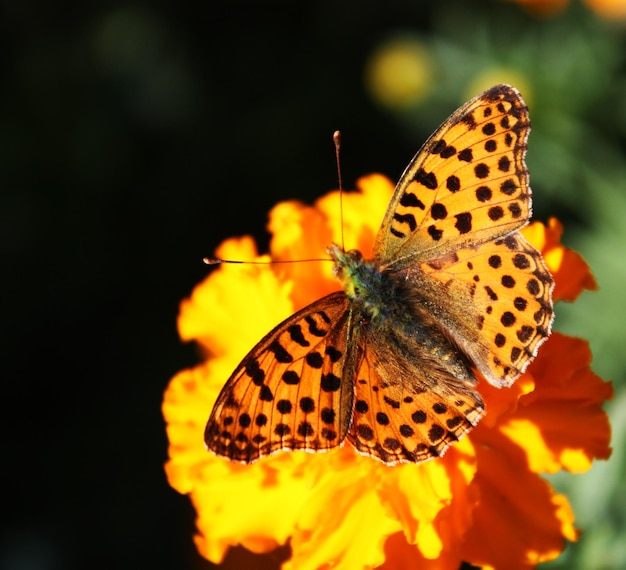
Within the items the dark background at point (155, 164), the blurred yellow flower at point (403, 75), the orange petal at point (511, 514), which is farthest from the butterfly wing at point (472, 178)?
the blurred yellow flower at point (403, 75)

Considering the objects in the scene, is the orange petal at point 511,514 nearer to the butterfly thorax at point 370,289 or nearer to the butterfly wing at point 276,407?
the butterfly thorax at point 370,289

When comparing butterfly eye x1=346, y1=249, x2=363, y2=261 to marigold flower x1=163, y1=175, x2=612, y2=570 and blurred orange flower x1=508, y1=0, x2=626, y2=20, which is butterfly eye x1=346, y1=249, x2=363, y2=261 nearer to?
marigold flower x1=163, y1=175, x2=612, y2=570

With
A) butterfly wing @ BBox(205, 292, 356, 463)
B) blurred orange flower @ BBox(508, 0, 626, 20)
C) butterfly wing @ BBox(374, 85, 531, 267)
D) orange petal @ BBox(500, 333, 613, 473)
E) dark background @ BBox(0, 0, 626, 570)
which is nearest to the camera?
butterfly wing @ BBox(205, 292, 356, 463)

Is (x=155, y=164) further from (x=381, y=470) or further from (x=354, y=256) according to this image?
(x=381, y=470)

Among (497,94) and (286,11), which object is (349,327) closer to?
(497,94)

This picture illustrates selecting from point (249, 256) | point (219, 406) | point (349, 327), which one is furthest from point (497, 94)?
point (219, 406)

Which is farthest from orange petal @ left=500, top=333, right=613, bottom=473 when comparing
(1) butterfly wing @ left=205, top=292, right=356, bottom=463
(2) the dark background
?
(2) the dark background

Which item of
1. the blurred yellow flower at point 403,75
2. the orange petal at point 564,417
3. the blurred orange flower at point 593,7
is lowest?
the orange petal at point 564,417
